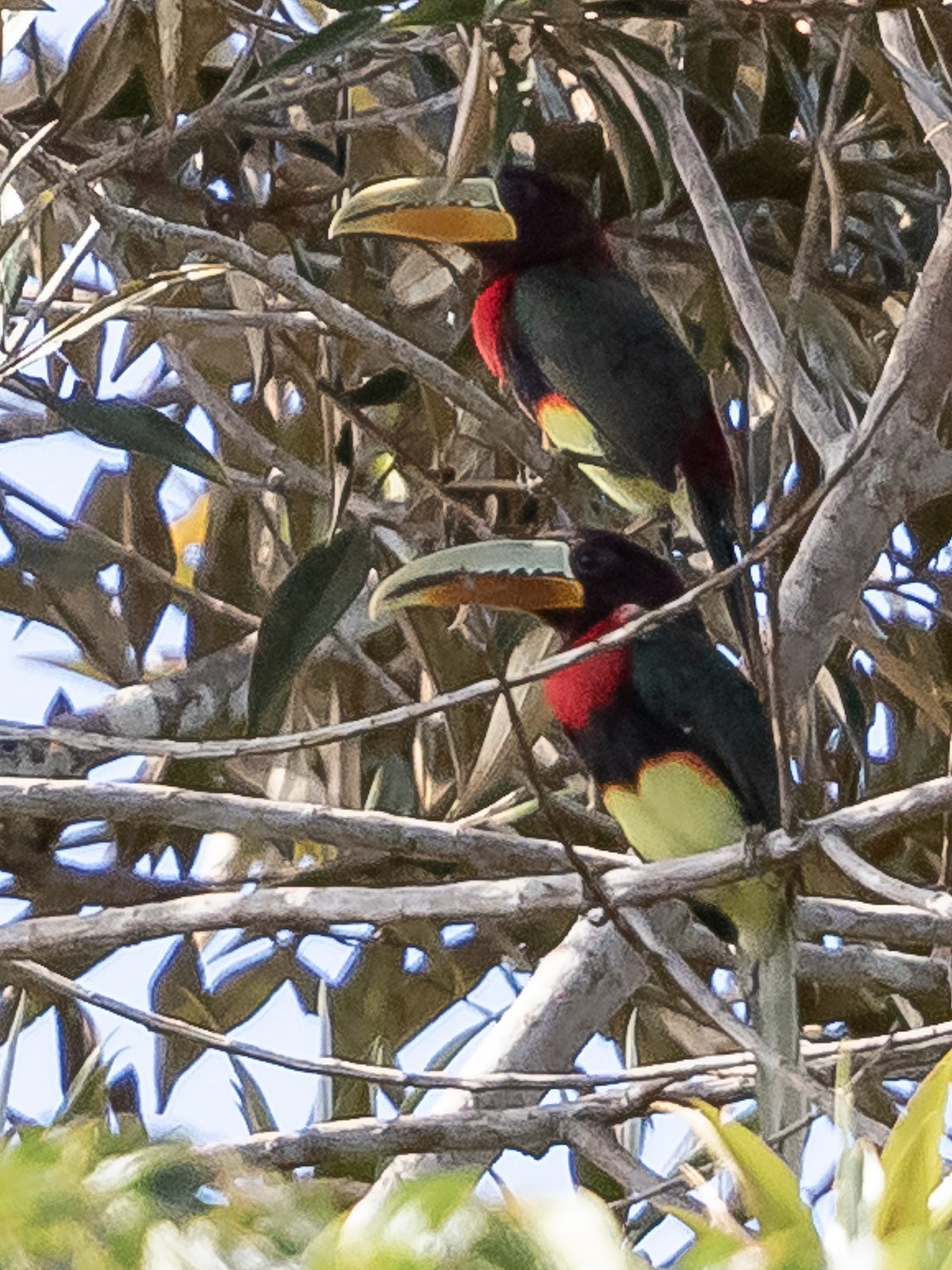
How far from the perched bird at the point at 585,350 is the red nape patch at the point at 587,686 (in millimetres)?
225

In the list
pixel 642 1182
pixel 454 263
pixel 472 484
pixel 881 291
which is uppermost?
pixel 454 263

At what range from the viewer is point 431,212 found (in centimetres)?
260

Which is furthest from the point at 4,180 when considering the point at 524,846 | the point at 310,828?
the point at 524,846

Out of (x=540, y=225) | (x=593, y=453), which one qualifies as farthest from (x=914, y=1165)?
(x=540, y=225)

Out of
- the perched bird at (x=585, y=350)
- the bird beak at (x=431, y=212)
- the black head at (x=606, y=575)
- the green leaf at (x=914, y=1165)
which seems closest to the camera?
the green leaf at (x=914, y=1165)

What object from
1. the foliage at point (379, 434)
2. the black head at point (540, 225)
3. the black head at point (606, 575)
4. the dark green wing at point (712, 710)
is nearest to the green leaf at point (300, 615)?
the foliage at point (379, 434)

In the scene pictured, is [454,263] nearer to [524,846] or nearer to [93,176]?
[93,176]

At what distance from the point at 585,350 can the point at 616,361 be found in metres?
0.06

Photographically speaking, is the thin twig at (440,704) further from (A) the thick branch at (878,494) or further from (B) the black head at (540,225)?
(B) the black head at (540,225)

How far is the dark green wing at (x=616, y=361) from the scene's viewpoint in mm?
2604

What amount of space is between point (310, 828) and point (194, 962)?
45.9 inches

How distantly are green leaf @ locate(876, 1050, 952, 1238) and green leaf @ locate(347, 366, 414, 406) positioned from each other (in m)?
1.63

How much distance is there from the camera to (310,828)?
1.60m

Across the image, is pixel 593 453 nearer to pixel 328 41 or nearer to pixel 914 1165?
pixel 328 41
